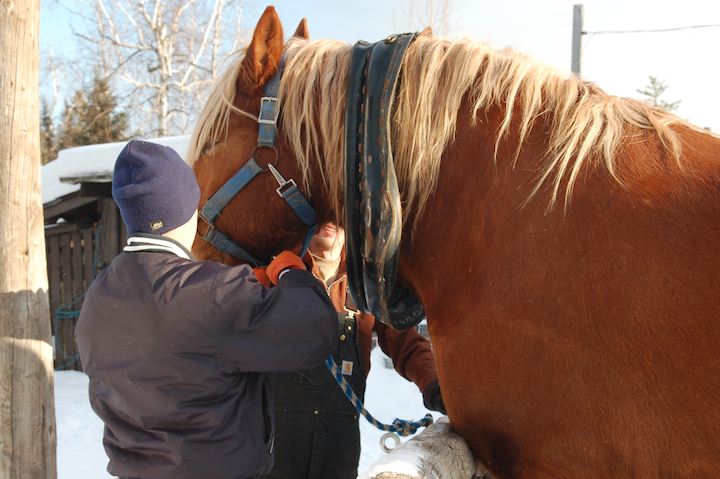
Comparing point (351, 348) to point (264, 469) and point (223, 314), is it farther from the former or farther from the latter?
point (223, 314)

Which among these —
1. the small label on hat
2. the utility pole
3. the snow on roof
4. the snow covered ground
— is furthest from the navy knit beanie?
the utility pole

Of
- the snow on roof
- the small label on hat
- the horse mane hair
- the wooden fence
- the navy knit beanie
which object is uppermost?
the horse mane hair

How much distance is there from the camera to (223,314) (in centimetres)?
111

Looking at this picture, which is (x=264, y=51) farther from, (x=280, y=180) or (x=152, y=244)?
(x=152, y=244)

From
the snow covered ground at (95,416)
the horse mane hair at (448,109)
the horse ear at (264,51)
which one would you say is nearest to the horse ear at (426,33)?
the horse mane hair at (448,109)

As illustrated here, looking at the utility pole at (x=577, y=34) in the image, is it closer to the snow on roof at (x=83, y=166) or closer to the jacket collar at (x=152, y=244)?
the snow on roof at (x=83, y=166)

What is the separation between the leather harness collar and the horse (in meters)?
0.05

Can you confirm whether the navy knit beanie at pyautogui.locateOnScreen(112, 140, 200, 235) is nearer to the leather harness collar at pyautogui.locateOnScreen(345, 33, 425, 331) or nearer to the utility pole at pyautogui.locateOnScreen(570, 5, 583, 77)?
the leather harness collar at pyautogui.locateOnScreen(345, 33, 425, 331)

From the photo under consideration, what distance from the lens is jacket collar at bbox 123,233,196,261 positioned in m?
1.21

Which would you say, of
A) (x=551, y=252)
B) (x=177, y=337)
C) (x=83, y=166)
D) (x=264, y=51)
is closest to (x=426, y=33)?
(x=264, y=51)

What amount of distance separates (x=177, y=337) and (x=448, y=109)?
2.63 ft

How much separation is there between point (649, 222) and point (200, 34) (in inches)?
653

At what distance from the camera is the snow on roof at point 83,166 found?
5.80 meters

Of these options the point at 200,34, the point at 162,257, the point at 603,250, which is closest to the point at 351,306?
the point at 162,257
